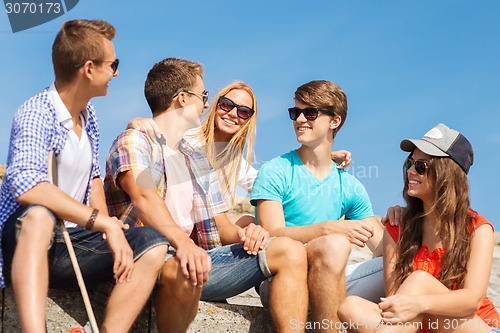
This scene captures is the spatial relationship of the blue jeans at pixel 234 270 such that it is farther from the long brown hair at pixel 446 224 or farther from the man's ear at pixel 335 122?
the man's ear at pixel 335 122

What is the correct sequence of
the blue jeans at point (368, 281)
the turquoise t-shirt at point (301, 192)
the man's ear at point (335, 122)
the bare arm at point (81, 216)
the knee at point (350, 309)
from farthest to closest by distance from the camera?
the man's ear at point (335, 122)
the turquoise t-shirt at point (301, 192)
the blue jeans at point (368, 281)
the knee at point (350, 309)
the bare arm at point (81, 216)

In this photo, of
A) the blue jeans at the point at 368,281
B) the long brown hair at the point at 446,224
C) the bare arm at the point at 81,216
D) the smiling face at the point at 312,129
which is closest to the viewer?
the bare arm at the point at 81,216

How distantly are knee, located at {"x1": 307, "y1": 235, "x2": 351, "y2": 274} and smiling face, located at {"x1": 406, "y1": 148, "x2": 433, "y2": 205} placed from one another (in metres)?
0.47

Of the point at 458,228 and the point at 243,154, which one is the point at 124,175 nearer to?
the point at 243,154

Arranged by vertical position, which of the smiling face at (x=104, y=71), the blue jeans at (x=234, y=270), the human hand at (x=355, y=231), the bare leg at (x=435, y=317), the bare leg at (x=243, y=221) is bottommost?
the bare leg at (x=435, y=317)

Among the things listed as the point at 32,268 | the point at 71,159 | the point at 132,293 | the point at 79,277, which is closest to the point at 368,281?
the point at 132,293

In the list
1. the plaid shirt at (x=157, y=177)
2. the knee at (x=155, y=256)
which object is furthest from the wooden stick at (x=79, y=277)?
the plaid shirt at (x=157, y=177)

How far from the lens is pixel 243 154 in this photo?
565 centimetres

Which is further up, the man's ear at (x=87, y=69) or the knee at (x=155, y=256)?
the man's ear at (x=87, y=69)

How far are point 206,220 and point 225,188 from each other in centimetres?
75

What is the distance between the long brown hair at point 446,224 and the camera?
419 centimetres

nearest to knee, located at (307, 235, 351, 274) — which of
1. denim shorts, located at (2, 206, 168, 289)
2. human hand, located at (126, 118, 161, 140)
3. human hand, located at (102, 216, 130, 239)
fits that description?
denim shorts, located at (2, 206, 168, 289)

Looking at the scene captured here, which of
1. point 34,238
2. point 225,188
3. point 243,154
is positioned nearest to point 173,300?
point 34,238

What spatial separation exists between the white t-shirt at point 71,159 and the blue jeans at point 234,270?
0.83 meters
